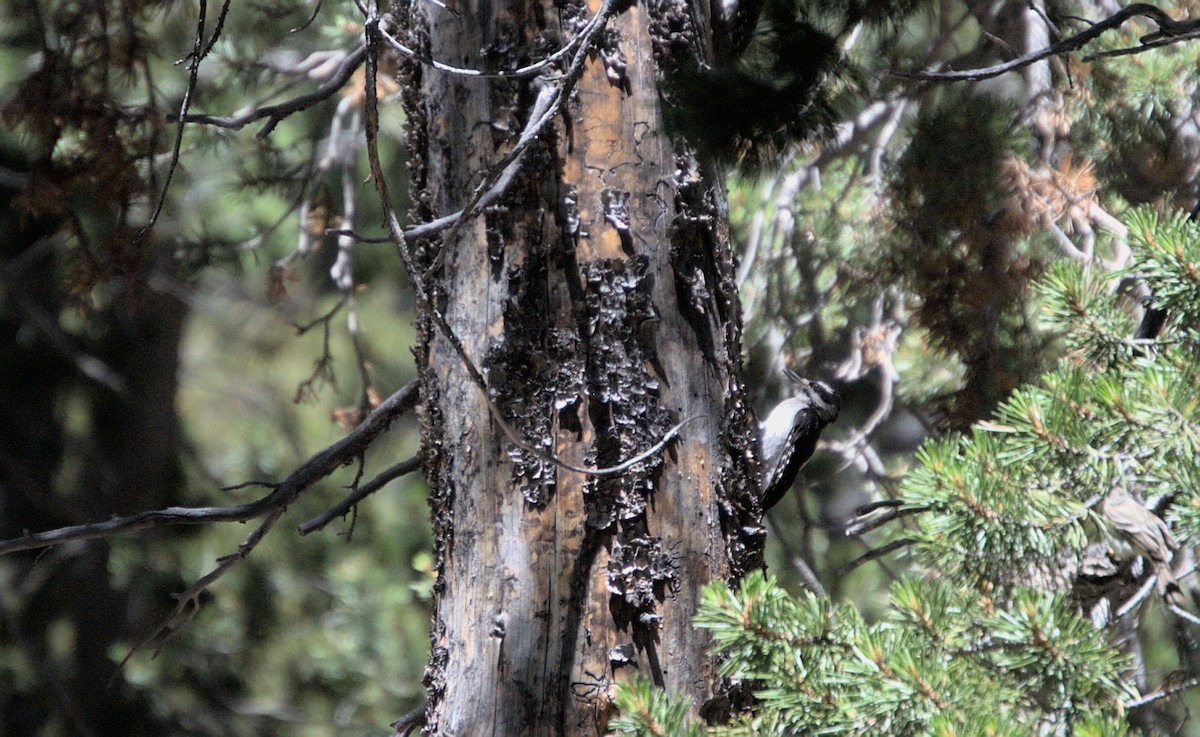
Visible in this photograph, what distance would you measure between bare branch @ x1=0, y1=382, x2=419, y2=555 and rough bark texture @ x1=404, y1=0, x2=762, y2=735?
0.83 ft

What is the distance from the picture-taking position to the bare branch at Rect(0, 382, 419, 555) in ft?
6.34

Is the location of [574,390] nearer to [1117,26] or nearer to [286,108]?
[286,108]

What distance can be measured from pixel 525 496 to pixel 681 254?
508 mm

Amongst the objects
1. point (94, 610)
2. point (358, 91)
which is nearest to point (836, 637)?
point (358, 91)

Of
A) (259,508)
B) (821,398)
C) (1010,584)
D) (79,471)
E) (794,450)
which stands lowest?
(1010,584)

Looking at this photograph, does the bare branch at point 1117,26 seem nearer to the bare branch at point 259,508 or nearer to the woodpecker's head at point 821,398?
the bare branch at point 259,508

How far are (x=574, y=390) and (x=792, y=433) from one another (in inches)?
53.4

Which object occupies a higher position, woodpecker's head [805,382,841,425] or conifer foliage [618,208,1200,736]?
woodpecker's head [805,382,841,425]

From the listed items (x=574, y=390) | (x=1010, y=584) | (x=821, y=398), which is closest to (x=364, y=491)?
(x=574, y=390)

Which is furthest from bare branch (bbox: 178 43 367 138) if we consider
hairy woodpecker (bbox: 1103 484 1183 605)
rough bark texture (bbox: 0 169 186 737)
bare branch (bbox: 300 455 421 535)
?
rough bark texture (bbox: 0 169 186 737)

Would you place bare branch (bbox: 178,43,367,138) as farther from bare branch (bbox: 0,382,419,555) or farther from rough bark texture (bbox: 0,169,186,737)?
rough bark texture (bbox: 0,169,186,737)

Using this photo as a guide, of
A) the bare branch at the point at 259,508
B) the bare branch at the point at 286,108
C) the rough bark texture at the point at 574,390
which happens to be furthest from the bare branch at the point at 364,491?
the bare branch at the point at 286,108

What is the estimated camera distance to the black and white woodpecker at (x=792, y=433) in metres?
2.96

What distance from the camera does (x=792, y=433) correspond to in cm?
297
